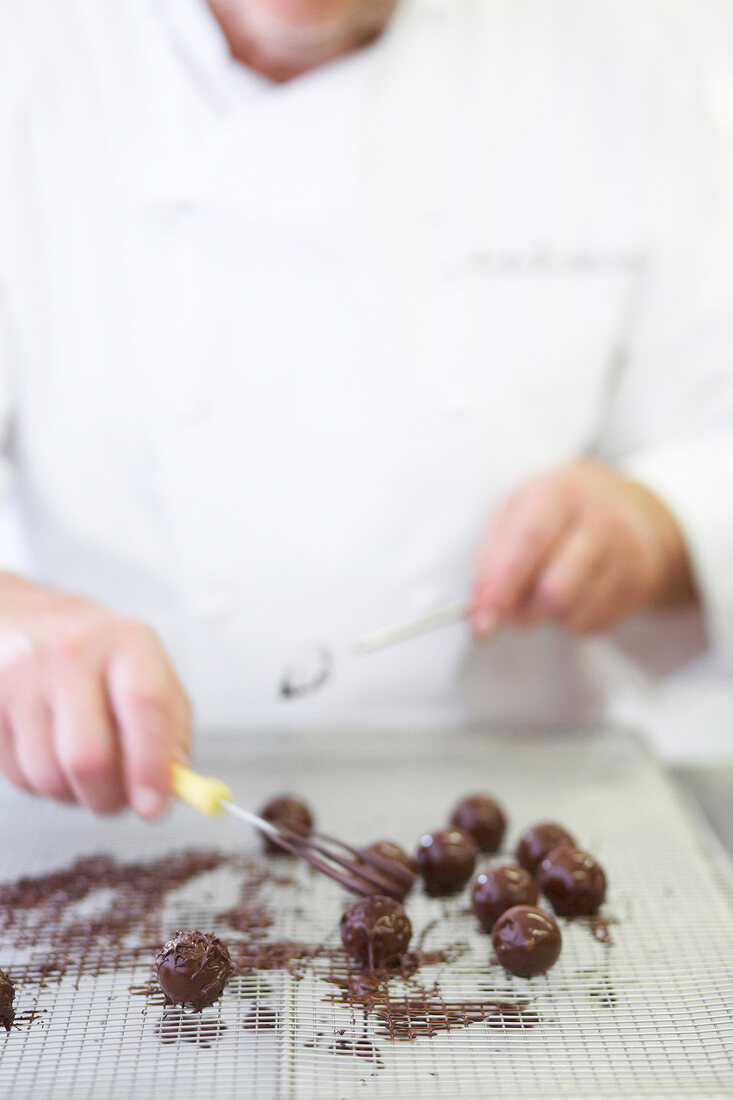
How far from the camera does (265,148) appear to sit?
1463 mm

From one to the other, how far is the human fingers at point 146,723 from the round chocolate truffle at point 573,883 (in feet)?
1.23

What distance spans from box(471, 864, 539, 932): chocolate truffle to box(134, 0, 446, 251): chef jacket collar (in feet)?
3.02

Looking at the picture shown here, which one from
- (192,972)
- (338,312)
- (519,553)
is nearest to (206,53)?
(338,312)

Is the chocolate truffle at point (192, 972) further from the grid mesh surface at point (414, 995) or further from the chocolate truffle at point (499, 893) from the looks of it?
the chocolate truffle at point (499, 893)

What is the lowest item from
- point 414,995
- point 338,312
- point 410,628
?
point 414,995

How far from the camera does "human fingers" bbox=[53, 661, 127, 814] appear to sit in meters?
0.99

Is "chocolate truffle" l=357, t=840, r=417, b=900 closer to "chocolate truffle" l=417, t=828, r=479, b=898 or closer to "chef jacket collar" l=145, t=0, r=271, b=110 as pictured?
"chocolate truffle" l=417, t=828, r=479, b=898

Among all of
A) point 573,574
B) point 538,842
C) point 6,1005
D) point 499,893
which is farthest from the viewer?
point 573,574

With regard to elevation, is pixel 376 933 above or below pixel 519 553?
below

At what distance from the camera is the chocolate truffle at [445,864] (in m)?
1.04

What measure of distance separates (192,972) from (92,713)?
0.89 feet

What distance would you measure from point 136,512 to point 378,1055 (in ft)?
3.15

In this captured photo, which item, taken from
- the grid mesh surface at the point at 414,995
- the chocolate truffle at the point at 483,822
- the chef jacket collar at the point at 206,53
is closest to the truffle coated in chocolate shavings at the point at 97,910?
the grid mesh surface at the point at 414,995

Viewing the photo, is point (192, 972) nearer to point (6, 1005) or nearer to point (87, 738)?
point (6, 1005)
